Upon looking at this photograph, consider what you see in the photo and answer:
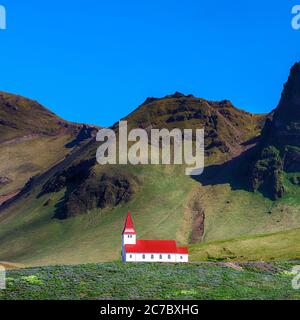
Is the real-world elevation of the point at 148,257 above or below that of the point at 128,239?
below

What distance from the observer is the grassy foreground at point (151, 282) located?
62.8 m

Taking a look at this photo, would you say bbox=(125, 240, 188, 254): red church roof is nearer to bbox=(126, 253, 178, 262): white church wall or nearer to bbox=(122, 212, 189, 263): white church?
bbox=(122, 212, 189, 263): white church

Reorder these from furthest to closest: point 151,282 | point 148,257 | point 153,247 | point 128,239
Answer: point 128,239, point 153,247, point 148,257, point 151,282

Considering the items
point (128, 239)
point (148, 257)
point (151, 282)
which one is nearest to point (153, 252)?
point (148, 257)

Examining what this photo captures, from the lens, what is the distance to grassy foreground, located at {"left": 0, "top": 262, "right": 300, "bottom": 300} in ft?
206

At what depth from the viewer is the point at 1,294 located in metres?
61.7

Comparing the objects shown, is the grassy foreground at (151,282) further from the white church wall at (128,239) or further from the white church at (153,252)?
the white church wall at (128,239)

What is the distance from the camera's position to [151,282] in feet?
230

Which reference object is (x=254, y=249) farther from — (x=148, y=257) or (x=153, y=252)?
(x=148, y=257)

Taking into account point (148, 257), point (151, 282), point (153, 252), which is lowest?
point (151, 282)

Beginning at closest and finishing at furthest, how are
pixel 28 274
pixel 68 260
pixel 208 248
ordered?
pixel 28 274, pixel 208 248, pixel 68 260
